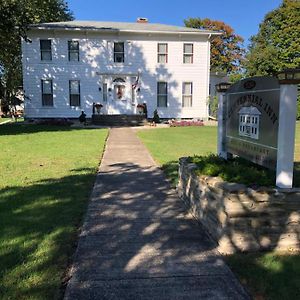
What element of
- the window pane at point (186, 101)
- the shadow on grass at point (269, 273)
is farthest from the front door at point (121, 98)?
the shadow on grass at point (269, 273)

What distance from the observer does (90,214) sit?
5.30 metres

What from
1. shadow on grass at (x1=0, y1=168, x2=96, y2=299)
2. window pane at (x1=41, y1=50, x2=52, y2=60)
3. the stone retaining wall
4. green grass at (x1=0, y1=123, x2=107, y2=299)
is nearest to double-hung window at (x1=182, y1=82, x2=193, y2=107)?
window pane at (x1=41, y1=50, x2=52, y2=60)

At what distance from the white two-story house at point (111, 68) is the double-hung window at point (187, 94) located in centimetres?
7

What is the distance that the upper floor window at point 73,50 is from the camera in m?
26.0

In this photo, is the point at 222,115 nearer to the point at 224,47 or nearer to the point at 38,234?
the point at 38,234

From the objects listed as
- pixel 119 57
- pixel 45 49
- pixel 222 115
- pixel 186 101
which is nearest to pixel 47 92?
pixel 45 49

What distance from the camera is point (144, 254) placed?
3932 mm

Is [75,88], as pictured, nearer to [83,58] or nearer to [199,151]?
[83,58]

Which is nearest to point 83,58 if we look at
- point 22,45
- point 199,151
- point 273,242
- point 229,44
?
point 22,45

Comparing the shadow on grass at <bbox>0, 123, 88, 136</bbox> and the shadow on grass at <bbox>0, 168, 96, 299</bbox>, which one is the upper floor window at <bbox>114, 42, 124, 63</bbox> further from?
the shadow on grass at <bbox>0, 168, 96, 299</bbox>

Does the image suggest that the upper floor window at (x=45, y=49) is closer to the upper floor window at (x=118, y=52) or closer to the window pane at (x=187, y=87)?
the upper floor window at (x=118, y=52)

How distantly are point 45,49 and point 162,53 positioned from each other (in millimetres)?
8261

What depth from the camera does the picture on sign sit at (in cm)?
445

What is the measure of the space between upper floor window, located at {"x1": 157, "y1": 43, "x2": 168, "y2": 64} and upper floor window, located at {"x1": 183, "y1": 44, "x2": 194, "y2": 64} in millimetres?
1338
